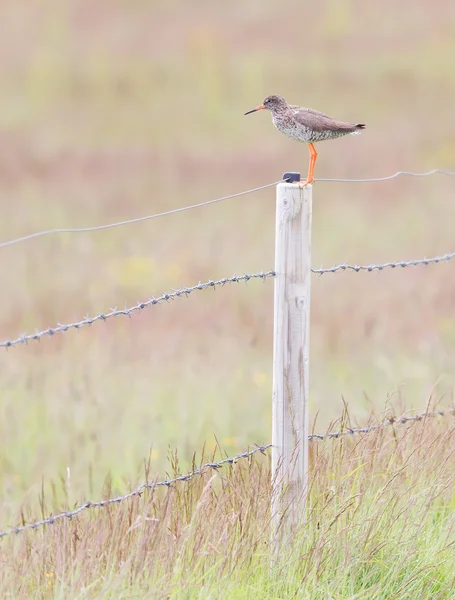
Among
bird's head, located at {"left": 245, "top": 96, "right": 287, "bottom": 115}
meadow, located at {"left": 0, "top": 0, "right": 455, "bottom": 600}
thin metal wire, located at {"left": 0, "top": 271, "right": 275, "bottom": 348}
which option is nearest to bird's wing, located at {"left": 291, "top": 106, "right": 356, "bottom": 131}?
bird's head, located at {"left": 245, "top": 96, "right": 287, "bottom": 115}

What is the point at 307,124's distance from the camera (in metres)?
4.08

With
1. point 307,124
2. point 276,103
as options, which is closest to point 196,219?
Result: point 276,103

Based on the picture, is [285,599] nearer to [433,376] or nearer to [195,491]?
[195,491]

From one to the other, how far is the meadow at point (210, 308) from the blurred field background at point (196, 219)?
0.04 metres

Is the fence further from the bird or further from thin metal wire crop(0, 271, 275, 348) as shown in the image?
the bird

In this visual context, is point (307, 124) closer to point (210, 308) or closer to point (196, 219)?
point (210, 308)

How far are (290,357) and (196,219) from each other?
9579mm

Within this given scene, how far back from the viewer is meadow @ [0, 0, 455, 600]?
346 centimetres

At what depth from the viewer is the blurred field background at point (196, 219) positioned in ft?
22.1

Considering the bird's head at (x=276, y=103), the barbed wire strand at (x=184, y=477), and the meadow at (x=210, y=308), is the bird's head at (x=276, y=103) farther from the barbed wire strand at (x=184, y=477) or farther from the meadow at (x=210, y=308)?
the barbed wire strand at (x=184, y=477)

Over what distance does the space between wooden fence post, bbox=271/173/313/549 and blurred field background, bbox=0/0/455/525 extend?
523mm

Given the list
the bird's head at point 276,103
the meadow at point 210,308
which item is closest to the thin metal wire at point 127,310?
the meadow at point 210,308

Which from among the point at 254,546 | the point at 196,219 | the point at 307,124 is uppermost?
the point at 196,219

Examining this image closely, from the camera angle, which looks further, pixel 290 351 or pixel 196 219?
pixel 196 219
